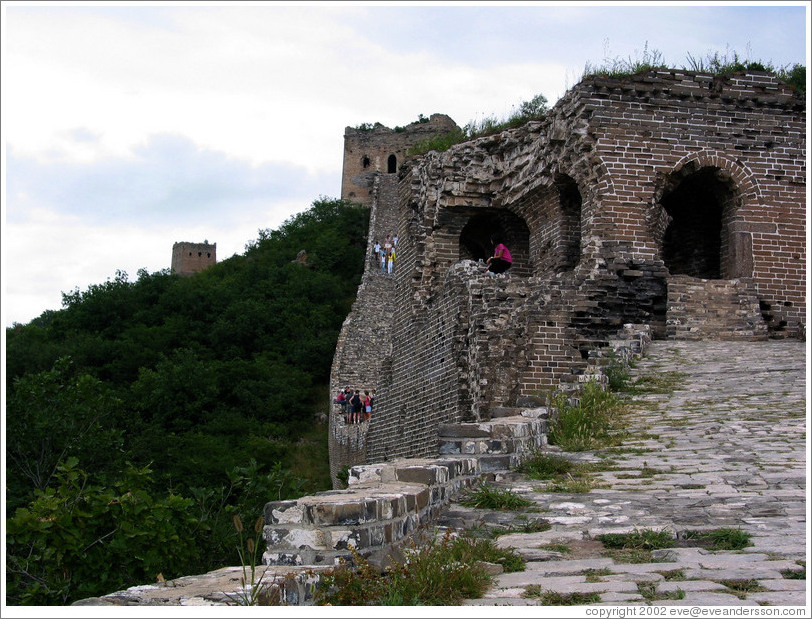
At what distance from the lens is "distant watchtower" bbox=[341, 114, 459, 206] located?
192 ft

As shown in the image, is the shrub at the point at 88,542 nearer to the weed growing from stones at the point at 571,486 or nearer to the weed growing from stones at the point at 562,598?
the weed growing from stones at the point at 571,486

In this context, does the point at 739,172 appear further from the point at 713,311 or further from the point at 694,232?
the point at 713,311

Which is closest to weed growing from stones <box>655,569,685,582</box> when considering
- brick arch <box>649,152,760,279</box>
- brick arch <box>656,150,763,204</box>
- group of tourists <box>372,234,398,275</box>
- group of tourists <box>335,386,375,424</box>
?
brick arch <box>649,152,760,279</box>

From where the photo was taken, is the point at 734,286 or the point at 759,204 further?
the point at 759,204

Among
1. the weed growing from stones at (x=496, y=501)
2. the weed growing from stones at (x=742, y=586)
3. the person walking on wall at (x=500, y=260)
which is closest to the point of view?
the weed growing from stones at (x=742, y=586)

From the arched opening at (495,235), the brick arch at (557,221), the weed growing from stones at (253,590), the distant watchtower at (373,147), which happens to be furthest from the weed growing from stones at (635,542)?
the distant watchtower at (373,147)

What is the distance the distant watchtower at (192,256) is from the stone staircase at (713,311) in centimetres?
4879

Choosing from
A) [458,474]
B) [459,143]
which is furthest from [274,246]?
[458,474]

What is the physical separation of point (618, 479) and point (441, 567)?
9.05ft

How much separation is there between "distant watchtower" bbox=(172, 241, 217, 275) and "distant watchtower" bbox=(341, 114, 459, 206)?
945 centimetres

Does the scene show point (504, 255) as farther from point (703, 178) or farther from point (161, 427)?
point (161, 427)

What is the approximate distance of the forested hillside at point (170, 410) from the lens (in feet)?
29.1

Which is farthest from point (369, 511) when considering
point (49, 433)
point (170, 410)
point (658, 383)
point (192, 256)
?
point (192, 256)

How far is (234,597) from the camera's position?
3.83m
